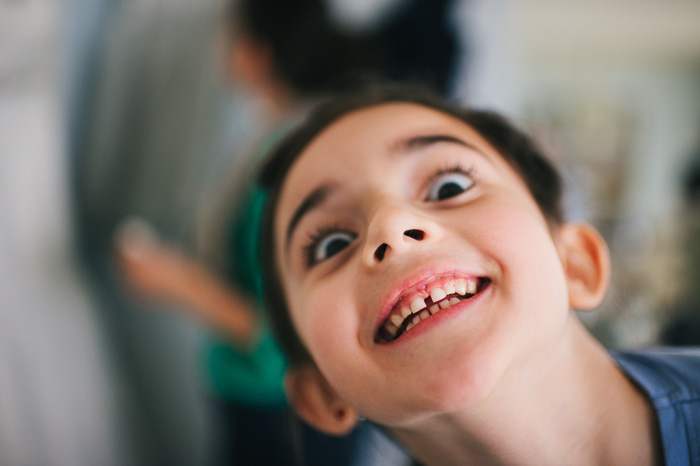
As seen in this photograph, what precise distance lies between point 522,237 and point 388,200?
110 millimetres

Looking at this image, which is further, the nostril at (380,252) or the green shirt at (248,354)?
the green shirt at (248,354)

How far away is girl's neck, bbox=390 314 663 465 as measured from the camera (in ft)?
1.15

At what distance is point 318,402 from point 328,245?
160 mm

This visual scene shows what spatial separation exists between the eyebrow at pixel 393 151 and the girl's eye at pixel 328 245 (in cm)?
3

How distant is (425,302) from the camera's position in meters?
0.35

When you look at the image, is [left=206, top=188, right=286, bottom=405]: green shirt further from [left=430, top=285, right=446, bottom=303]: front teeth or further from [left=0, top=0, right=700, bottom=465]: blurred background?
[left=430, top=285, right=446, bottom=303]: front teeth

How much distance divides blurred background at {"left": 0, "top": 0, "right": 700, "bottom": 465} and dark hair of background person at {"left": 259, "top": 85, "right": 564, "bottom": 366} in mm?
69

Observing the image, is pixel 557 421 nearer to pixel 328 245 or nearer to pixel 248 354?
pixel 328 245

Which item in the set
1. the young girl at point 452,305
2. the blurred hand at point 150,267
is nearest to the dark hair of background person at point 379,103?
the young girl at point 452,305

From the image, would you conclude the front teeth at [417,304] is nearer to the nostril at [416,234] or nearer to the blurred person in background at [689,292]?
the nostril at [416,234]

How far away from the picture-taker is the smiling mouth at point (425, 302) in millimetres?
340

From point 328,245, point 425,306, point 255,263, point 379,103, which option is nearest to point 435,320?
point 425,306

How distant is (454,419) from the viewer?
0.34 m

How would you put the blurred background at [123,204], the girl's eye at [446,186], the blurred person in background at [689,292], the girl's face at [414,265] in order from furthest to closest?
the blurred background at [123,204] → the blurred person in background at [689,292] → the girl's eye at [446,186] → the girl's face at [414,265]
